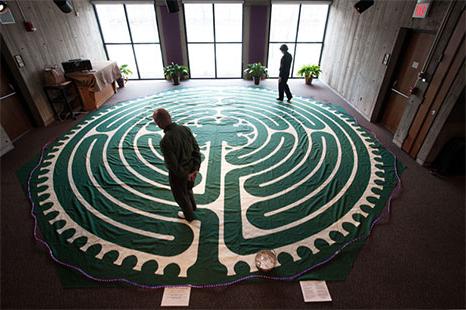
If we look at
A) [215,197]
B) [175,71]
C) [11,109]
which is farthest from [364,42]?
[11,109]

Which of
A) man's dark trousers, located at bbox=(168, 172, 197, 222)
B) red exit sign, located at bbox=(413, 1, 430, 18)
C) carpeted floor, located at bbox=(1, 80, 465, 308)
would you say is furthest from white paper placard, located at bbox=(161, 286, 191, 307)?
red exit sign, located at bbox=(413, 1, 430, 18)

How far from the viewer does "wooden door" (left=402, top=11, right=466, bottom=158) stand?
326cm

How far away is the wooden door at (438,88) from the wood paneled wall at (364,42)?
20.6 inches

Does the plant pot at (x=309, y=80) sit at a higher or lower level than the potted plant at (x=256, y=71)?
lower

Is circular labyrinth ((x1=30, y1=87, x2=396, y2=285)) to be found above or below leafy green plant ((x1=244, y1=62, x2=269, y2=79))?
below

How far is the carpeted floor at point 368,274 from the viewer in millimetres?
2174

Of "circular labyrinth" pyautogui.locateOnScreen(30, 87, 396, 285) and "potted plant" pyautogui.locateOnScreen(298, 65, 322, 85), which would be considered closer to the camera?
"circular labyrinth" pyautogui.locateOnScreen(30, 87, 396, 285)

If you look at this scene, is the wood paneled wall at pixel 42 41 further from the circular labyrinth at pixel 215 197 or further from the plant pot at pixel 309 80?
the plant pot at pixel 309 80

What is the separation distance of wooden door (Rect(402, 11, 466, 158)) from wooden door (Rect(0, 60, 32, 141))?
7540mm

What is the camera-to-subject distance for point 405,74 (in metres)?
4.65

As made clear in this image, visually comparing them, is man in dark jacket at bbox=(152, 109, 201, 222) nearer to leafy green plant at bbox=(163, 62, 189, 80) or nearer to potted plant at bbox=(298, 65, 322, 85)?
leafy green plant at bbox=(163, 62, 189, 80)

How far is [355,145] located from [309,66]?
4462mm

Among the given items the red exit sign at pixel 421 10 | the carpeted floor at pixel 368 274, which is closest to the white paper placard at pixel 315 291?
the carpeted floor at pixel 368 274

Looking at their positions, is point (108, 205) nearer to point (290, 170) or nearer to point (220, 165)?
point (220, 165)
